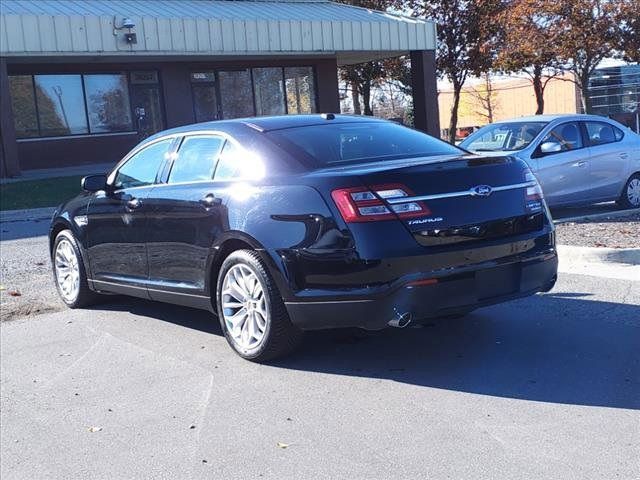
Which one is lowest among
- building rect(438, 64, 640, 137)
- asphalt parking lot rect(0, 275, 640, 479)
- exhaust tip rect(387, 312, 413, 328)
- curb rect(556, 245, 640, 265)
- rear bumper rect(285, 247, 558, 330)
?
asphalt parking lot rect(0, 275, 640, 479)

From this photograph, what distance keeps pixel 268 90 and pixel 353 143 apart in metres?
22.5

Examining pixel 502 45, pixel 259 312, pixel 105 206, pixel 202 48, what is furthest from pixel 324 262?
pixel 502 45

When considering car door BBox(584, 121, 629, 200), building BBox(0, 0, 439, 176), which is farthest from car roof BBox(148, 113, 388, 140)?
building BBox(0, 0, 439, 176)

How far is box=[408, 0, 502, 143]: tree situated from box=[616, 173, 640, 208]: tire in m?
16.3

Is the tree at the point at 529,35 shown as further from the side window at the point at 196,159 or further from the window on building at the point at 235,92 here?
the side window at the point at 196,159

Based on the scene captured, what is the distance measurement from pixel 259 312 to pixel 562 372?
78.6 inches

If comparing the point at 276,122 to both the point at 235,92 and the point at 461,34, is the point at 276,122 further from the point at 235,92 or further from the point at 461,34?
the point at 461,34

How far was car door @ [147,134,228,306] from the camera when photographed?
5598mm

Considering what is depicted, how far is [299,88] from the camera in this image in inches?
1108

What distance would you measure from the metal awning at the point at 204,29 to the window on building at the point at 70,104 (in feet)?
9.92

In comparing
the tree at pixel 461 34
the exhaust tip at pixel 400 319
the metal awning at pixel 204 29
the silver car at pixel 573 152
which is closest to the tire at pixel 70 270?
the exhaust tip at pixel 400 319

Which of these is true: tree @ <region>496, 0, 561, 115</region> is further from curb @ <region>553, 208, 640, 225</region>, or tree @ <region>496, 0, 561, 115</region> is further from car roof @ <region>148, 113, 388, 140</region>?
car roof @ <region>148, 113, 388, 140</region>

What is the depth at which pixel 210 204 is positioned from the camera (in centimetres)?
555

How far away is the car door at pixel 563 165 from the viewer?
423 inches
